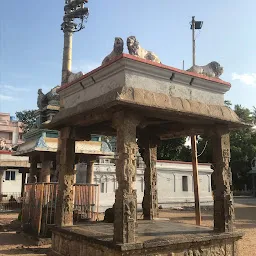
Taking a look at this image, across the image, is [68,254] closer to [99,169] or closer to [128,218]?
[128,218]

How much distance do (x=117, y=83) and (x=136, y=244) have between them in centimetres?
317

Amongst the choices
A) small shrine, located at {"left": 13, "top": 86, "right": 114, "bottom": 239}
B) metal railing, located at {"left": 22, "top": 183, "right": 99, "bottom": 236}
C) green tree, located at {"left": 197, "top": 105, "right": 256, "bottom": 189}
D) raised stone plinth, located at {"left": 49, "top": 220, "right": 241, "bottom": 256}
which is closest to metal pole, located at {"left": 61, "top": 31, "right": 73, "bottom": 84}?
small shrine, located at {"left": 13, "top": 86, "right": 114, "bottom": 239}

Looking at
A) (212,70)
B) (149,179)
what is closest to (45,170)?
(149,179)

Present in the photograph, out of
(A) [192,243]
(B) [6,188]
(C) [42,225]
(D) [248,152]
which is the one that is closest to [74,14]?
(B) [6,188]

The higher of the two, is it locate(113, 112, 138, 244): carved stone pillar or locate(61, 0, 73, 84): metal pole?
locate(61, 0, 73, 84): metal pole

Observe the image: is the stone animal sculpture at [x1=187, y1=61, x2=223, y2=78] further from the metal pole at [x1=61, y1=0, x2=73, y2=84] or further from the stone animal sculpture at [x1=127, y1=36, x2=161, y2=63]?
the metal pole at [x1=61, y1=0, x2=73, y2=84]

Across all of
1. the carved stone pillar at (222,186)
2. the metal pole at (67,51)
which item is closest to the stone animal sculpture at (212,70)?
the carved stone pillar at (222,186)

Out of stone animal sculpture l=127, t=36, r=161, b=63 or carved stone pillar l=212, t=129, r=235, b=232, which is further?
carved stone pillar l=212, t=129, r=235, b=232

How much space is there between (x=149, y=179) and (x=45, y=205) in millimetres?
4358

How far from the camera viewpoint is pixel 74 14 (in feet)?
97.2

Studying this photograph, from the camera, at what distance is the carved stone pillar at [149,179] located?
30.9 feet

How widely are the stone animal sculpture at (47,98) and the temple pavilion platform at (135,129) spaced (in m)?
7.13

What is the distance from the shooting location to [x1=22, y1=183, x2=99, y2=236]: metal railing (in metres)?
11.3

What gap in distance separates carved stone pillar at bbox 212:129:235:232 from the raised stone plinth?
11.3 inches
